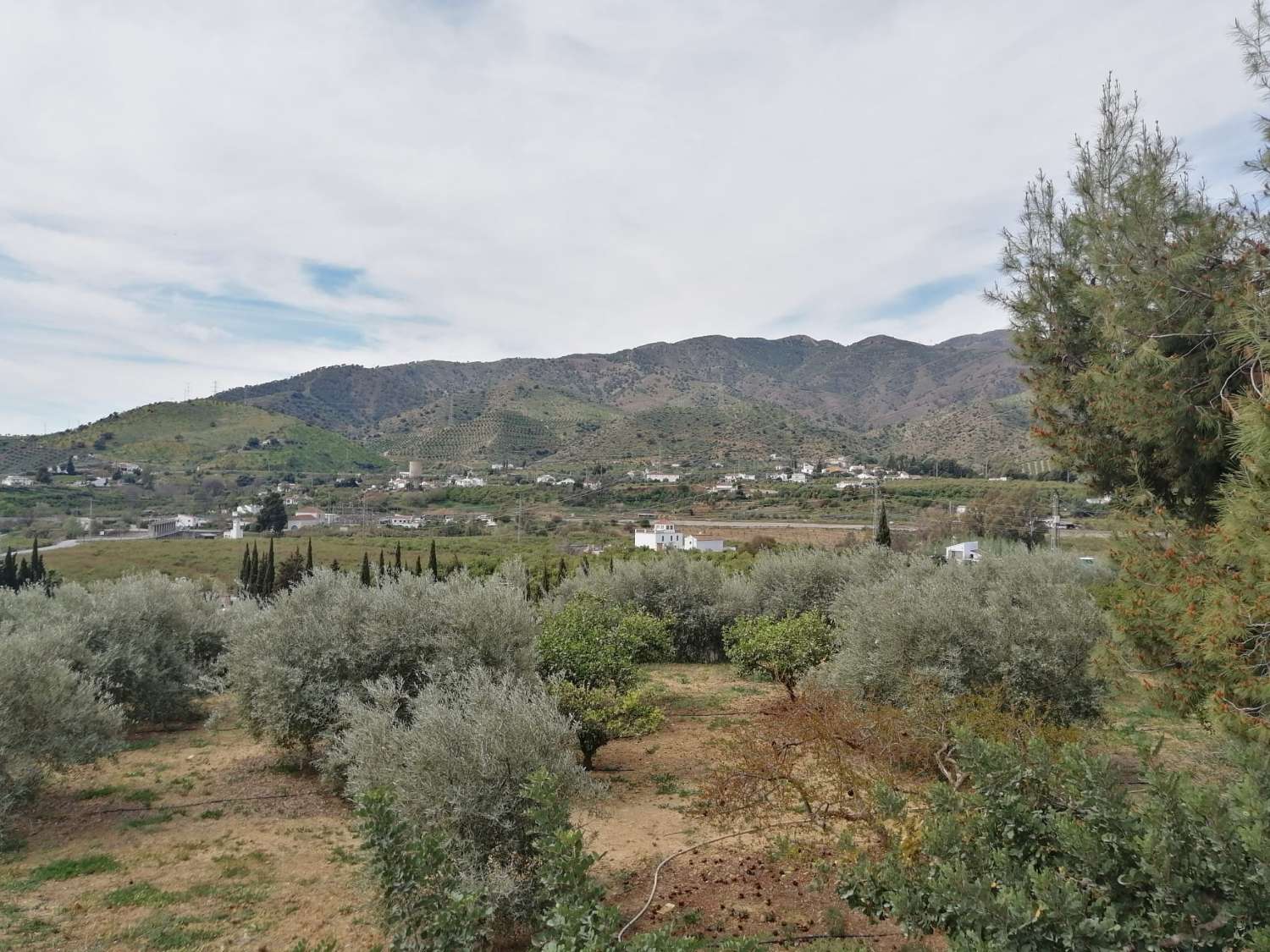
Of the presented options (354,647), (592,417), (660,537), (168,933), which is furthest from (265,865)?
(592,417)

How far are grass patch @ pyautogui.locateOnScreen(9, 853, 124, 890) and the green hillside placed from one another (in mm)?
93287

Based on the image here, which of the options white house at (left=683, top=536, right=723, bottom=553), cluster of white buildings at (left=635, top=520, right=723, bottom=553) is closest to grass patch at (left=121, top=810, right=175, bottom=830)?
white house at (left=683, top=536, right=723, bottom=553)

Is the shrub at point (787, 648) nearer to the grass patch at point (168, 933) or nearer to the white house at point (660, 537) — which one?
the grass patch at point (168, 933)

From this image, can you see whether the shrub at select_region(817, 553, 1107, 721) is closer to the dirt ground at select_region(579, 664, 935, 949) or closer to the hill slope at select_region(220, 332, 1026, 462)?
the dirt ground at select_region(579, 664, 935, 949)

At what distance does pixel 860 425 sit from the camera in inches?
5768

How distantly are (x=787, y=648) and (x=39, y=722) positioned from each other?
42.8ft

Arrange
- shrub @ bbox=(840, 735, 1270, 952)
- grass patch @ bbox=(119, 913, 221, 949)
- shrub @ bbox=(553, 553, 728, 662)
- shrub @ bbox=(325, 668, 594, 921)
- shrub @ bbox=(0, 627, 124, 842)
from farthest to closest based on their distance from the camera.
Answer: shrub @ bbox=(553, 553, 728, 662)
shrub @ bbox=(0, 627, 124, 842)
grass patch @ bbox=(119, 913, 221, 949)
shrub @ bbox=(325, 668, 594, 921)
shrub @ bbox=(840, 735, 1270, 952)

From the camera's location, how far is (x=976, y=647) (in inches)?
404

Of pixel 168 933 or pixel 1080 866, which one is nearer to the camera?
pixel 1080 866

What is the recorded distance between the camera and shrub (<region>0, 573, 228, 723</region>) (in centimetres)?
1340

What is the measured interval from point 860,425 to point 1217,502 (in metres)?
148

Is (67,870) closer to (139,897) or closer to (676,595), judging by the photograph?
(139,897)

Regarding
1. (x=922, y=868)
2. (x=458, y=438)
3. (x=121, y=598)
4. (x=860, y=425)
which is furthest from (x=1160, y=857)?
(x=860, y=425)

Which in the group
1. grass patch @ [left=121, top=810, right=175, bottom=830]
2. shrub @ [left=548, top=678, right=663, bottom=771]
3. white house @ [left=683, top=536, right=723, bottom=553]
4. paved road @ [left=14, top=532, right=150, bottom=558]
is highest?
Answer: paved road @ [left=14, top=532, right=150, bottom=558]
